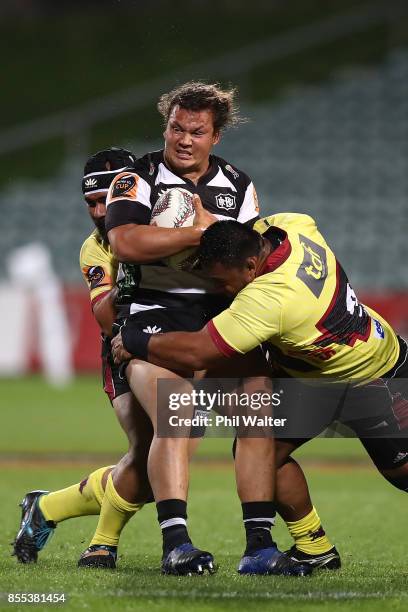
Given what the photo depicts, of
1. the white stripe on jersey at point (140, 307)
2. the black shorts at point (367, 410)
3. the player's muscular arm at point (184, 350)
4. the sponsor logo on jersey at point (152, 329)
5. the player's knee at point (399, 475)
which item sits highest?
the white stripe on jersey at point (140, 307)

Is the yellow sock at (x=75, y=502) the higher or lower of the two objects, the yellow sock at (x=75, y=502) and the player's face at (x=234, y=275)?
the lower

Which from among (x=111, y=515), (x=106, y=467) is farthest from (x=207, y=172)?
(x=111, y=515)

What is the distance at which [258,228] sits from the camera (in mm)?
5812

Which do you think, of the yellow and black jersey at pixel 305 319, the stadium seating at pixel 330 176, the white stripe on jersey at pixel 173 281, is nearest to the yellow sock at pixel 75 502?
the white stripe on jersey at pixel 173 281

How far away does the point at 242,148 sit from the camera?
2339 centimetres

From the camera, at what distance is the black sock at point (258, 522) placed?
5.55 meters

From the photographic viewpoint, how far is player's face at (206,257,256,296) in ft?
17.8

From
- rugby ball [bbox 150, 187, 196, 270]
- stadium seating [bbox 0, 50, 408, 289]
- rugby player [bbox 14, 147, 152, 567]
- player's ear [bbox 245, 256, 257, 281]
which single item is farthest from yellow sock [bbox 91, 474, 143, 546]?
stadium seating [bbox 0, 50, 408, 289]

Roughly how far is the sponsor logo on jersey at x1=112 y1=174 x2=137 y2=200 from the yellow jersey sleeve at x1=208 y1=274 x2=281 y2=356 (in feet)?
2.47

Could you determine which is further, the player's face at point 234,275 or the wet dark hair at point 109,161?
the wet dark hair at point 109,161

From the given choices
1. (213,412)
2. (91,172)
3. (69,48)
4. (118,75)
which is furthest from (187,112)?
(69,48)

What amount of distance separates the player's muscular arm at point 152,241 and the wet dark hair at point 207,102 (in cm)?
61

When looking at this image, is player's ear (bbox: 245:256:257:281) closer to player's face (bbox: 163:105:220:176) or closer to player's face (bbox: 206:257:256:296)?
player's face (bbox: 206:257:256:296)

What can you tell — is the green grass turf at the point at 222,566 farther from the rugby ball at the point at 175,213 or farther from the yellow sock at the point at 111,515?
the rugby ball at the point at 175,213
